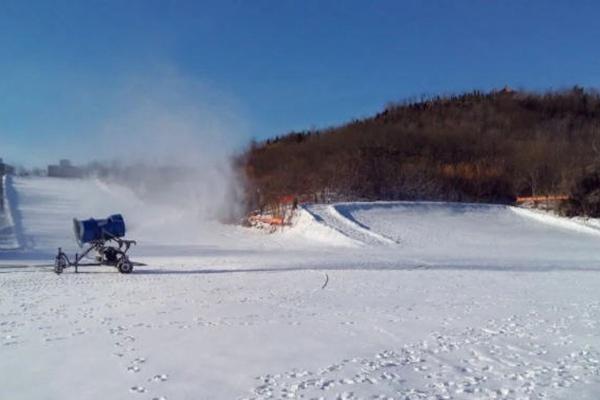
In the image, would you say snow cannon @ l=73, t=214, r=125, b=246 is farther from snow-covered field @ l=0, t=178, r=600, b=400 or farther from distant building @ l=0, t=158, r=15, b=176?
distant building @ l=0, t=158, r=15, b=176

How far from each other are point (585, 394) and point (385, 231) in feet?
70.9

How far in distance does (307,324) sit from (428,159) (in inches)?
1534

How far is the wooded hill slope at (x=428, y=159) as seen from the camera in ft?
127

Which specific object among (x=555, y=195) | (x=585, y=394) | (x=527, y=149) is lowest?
(x=585, y=394)

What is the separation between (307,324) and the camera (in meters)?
Result: 9.61

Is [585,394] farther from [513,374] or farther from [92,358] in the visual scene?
[92,358]

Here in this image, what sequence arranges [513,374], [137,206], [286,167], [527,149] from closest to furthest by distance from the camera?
[513,374] < [137,206] < [286,167] < [527,149]

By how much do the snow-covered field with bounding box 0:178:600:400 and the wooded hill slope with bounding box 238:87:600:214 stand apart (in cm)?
1510

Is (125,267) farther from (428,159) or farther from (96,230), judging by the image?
(428,159)

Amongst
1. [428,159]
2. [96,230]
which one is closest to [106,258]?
[96,230]

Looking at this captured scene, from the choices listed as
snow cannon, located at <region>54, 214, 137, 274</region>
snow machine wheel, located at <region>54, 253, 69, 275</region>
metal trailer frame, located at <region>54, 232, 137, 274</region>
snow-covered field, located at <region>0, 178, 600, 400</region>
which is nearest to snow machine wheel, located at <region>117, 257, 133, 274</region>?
metal trailer frame, located at <region>54, 232, 137, 274</region>

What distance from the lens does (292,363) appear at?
7.33 metres

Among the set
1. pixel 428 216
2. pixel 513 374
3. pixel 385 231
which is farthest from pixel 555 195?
pixel 513 374

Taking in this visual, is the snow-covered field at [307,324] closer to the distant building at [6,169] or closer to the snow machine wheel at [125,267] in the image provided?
the snow machine wheel at [125,267]
